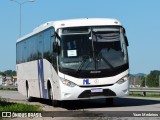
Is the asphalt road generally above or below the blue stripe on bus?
below

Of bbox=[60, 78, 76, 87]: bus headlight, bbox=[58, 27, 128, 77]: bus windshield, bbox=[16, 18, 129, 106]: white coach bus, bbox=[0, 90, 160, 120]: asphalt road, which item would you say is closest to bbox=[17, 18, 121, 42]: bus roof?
bbox=[16, 18, 129, 106]: white coach bus

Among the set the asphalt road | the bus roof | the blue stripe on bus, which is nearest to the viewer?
the asphalt road

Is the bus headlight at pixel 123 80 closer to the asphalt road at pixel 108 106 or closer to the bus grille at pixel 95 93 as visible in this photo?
the bus grille at pixel 95 93

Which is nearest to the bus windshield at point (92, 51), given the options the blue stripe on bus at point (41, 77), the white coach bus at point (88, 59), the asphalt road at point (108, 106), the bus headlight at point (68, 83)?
the white coach bus at point (88, 59)

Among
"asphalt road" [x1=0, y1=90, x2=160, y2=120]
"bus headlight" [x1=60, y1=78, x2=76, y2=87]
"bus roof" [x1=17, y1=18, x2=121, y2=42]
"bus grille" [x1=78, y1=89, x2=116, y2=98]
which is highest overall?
"bus roof" [x1=17, y1=18, x2=121, y2=42]

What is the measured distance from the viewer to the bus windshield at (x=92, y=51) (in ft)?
63.0

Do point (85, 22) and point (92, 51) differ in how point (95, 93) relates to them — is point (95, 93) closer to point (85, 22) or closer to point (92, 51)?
point (92, 51)

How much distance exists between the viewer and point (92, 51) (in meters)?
19.5

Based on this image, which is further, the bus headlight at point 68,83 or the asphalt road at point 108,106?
the bus headlight at point 68,83

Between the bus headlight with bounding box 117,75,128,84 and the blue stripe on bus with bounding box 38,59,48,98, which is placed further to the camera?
the blue stripe on bus with bounding box 38,59,48,98

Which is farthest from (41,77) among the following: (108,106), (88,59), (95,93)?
(95,93)

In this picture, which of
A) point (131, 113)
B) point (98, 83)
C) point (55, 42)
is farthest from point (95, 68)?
point (131, 113)

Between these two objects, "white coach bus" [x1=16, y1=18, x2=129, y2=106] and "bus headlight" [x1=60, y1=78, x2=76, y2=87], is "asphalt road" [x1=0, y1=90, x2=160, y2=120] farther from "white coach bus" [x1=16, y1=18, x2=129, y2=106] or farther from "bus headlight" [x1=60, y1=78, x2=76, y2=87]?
"bus headlight" [x1=60, y1=78, x2=76, y2=87]

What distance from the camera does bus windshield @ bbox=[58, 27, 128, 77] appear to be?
Answer: 19.2m
